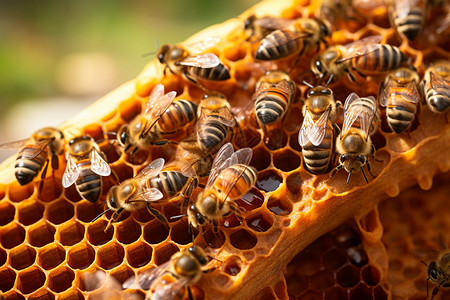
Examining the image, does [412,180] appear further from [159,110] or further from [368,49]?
[159,110]

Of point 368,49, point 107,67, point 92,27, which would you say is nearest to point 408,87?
point 368,49

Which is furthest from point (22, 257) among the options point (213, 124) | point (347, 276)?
point (347, 276)

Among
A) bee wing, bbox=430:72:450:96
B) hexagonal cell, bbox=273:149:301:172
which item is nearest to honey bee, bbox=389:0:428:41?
bee wing, bbox=430:72:450:96

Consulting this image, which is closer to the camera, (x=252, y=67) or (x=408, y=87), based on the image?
(x=408, y=87)

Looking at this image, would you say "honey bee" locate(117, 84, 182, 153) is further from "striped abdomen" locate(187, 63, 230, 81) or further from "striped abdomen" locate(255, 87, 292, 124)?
"striped abdomen" locate(255, 87, 292, 124)

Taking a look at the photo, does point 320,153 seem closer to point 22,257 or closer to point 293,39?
point 293,39

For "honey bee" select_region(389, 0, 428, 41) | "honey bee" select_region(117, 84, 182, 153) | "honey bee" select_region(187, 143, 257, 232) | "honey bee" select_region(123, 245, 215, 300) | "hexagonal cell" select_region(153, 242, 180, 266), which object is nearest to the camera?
"honey bee" select_region(123, 245, 215, 300)
